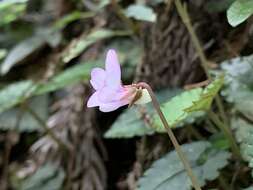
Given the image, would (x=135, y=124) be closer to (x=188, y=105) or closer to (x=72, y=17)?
(x=188, y=105)

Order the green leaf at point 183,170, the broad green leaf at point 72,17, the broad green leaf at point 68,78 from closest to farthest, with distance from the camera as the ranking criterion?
the green leaf at point 183,170 → the broad green leaf at point 68,78 → the broad green leaf at point 72,17

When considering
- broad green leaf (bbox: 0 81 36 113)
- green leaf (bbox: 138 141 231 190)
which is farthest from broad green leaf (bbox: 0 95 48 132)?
green leaf (bbox: 138 141 231 190)

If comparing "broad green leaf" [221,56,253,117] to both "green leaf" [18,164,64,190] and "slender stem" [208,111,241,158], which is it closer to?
"slender stem" [208,111,241,158]

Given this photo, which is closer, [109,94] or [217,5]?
[109,94]

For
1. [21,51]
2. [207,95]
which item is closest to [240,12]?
[207,95]

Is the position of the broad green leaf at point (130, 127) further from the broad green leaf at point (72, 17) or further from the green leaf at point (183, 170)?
the broad green leaf at point (72, 17)

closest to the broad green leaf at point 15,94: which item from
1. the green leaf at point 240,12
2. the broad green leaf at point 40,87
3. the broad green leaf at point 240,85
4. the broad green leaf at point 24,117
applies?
the broad green leaf at point 40,87

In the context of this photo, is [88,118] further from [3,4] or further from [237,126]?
[237,126]
